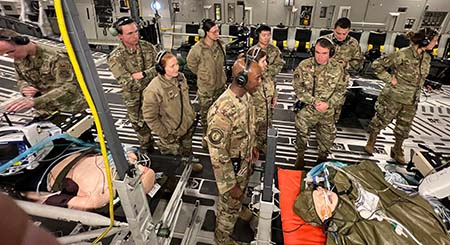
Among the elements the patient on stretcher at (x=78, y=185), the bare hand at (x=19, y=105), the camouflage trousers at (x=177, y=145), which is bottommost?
the camouflage trousers at (x=177, y=145)

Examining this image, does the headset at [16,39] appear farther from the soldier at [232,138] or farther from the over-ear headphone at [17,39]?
the soldier at [232,138]

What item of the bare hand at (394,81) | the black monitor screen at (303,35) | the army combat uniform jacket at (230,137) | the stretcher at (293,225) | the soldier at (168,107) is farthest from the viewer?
the black monitor screen at (303,35)

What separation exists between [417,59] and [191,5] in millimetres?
5000

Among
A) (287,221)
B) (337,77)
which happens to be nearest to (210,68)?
(337,77)

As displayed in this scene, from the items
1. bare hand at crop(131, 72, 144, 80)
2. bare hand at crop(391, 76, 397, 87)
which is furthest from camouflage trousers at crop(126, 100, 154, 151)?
bare hand at crop(391, 76, 397, 87)

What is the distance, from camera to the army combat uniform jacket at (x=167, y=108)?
8.34ft

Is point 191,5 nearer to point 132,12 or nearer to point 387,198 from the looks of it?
point 132,12

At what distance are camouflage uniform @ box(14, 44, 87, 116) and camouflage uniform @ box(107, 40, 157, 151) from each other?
0.49m

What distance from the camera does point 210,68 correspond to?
3.51 meters

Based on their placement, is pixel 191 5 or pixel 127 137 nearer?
pixel 127 137

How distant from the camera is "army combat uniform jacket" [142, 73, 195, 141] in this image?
8.34 ft

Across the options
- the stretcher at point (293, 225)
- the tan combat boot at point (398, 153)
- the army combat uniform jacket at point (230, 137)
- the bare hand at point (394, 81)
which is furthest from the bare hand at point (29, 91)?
the tan combat boot at point (398, 153)

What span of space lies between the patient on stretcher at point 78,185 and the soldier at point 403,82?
10.3ft

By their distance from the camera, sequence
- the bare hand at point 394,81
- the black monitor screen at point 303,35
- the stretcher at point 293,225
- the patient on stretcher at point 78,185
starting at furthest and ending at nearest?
1. the black monitor screen at point 303,35
2. the bare hand at point 394,81
3. the stretcher at point 293,225
4. the patient on stretcher at point 78,185
